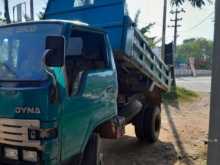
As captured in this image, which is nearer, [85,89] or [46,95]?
[46,95]

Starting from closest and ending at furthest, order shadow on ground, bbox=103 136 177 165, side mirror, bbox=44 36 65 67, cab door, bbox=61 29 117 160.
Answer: side mirror, bbox=44 36 65 67, cab door, bbox=61 29 117 160, shadow on ground, bbox=103 136 177 165

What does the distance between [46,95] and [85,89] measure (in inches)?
28.2

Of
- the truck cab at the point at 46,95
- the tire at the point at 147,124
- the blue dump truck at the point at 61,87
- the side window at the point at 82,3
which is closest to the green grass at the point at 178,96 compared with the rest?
the tire at the point at 147,124

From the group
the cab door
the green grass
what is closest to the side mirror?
the cab door

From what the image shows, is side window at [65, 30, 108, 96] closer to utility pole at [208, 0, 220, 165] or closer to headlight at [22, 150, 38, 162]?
headlight at [22, 150, 38, 162]

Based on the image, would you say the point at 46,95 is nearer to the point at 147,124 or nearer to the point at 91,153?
the point at 91,153

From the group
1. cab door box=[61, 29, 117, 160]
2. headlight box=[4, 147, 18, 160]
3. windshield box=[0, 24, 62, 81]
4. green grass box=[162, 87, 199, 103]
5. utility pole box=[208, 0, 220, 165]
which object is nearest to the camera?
utility pole box=[208, 0, 220, 165]

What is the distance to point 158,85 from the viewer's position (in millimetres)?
6992

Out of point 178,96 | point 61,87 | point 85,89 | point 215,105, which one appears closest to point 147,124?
point 85,89

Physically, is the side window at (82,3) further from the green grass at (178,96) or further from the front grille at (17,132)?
the green grass at (178,96)

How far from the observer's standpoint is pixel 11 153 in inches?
131

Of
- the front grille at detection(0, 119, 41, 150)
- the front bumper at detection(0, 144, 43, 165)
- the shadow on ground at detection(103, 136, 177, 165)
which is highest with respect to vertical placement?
the front grille at detection(0, 119, 41, 150)

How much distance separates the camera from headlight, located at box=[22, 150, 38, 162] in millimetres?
3188

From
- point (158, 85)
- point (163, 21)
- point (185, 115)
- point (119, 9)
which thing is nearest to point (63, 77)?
point (119, 9)
